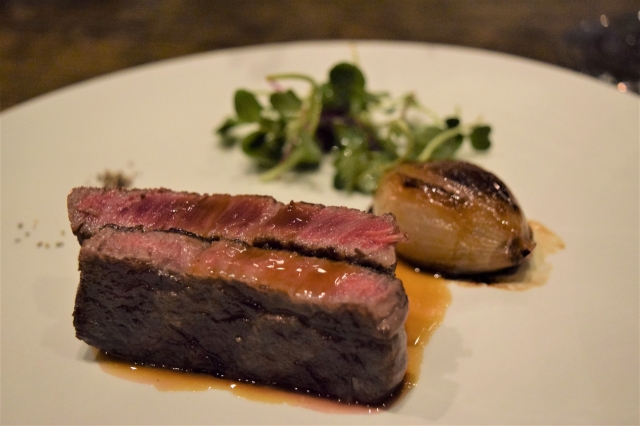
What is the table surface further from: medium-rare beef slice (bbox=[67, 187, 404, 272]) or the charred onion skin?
medium-rare beef slice (bbox=[67, 187, 404, 272])

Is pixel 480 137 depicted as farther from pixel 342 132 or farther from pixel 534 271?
pixel 534 271

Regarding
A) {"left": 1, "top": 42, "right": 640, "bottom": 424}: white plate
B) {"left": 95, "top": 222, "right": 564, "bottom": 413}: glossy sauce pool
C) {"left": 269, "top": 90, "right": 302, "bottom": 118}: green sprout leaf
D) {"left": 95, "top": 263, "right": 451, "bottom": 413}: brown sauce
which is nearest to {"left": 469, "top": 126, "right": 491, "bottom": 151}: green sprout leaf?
{"left": 1, "top": 42, "right": 640, "bottom": 424}: white plate

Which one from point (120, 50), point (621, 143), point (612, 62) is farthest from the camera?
point (120, 50)

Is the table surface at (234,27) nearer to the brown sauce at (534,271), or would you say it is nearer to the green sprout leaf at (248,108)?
the green sprout leaf at (248,108)

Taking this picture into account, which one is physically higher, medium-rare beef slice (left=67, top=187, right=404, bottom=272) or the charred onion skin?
medium-rare beef slice (left=67, top=187, right=404, bottom=272)

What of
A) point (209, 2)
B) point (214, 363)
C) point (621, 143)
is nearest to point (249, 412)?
point (214, 363)

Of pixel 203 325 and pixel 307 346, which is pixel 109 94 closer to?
pixel 203 325
